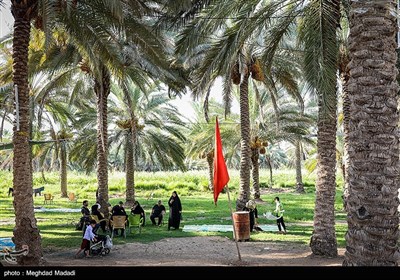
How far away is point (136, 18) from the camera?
12.4 m

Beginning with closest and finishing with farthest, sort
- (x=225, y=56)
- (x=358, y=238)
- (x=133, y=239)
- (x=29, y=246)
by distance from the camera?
1. (x=358, y=238)
2. (x=29, y=246)
3. (x=225, y=56)
4. (x=133, y=239)

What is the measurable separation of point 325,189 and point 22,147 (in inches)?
258

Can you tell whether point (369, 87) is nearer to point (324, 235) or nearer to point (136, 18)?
point (324, 235)

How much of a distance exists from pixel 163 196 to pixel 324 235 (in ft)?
95.4

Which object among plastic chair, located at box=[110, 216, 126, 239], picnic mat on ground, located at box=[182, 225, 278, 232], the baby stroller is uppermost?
plastic chair, located at box=[110, 216, 126, 239]

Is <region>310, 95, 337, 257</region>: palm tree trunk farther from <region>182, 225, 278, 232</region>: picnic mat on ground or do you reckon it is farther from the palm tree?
the palm tree

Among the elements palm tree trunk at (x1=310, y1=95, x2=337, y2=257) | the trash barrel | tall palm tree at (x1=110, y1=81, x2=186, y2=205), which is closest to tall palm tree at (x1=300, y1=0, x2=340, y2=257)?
palm tree trunk at (x1=310, y1=95, x2=337, y2=257)

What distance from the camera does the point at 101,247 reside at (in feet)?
37.9

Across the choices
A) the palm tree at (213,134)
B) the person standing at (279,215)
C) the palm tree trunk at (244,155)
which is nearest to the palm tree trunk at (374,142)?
the person standing at (279,215)

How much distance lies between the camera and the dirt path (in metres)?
10.2

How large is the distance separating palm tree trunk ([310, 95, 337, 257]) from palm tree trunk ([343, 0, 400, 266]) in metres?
4.78

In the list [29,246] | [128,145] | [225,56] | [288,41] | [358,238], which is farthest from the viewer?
[128,145]

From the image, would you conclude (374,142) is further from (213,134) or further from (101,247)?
(213,134)

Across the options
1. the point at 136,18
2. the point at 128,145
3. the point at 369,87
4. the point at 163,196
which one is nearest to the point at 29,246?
the point at 136,18
